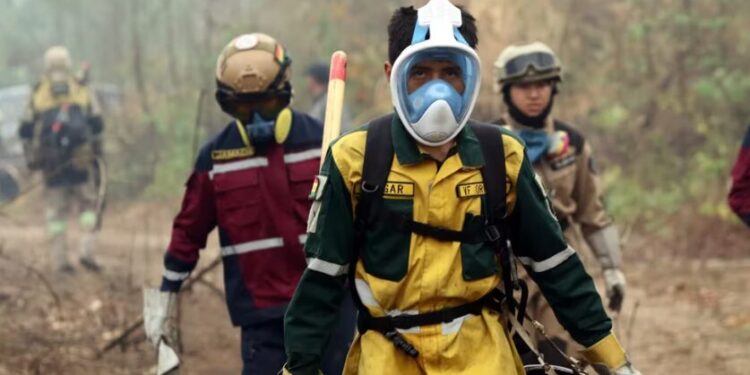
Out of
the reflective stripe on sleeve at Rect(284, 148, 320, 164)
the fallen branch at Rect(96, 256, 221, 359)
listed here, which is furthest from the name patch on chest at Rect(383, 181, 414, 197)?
the fallen branch at Rect(96, 256, 221, 359)

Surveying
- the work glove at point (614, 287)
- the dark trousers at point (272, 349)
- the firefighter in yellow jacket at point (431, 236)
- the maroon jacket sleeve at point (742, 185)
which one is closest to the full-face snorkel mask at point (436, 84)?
the firefighter in yellow jacket at point (431, 236)

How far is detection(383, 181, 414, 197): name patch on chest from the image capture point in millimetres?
3078

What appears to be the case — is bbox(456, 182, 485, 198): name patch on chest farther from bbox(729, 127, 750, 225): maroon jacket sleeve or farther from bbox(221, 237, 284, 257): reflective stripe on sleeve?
bbox(729, 127, 750, 225): maroon jacket sleeve

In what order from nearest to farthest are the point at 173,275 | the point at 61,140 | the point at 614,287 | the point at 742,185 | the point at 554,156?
the point at 173,275
the point at 742,185
the point at 554,156
the point at 614,287
the point at 61,140

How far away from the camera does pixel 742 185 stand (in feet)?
17.3

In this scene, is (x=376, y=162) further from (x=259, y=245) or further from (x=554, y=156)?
(x=554, y=156)

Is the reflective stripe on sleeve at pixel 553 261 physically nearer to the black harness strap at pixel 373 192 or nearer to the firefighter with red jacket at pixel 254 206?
the black harness strap at pixel 373 192

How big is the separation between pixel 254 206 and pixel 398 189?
1749 mm

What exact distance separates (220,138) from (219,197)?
0.27m

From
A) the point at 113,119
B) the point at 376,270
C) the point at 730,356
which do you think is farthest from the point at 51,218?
the point at 113,119

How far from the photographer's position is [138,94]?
23797mm

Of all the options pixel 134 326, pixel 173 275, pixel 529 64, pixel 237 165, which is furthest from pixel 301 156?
pixel 134 326

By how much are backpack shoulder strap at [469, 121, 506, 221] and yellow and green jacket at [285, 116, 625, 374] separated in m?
0.02

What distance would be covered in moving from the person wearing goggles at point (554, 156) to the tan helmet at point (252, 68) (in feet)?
4.19
